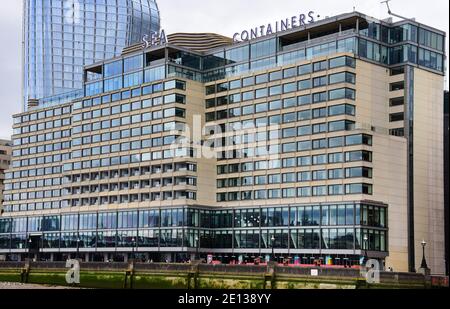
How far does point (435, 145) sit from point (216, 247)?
48581 mm

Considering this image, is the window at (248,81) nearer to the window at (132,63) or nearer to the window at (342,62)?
the window at (342,62)

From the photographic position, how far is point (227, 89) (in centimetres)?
17050

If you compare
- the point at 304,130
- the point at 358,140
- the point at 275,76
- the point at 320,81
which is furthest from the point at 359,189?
the point at 275,76

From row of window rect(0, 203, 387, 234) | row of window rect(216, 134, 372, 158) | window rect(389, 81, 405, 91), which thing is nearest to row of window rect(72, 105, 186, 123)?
row of window rect(216, 134, 372, 158)

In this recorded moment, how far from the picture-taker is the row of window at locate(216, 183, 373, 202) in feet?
479

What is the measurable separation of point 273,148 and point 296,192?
1013 centimetres

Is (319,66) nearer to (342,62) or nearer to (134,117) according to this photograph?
(342,62)

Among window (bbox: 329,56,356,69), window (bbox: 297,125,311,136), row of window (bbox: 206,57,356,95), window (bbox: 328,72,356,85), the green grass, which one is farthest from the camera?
window (bbox: 297,125,311,136)

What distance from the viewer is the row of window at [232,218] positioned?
5763 inches

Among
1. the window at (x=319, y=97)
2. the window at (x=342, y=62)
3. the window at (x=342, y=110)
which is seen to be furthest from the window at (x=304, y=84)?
the window at (x=342, y=110)

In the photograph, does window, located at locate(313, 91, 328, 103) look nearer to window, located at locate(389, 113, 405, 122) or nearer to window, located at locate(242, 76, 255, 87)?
window, located at locate(389, 113, 405, 122)

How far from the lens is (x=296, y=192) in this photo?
513ft

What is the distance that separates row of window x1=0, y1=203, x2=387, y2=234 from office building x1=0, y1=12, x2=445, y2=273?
0.29 m
